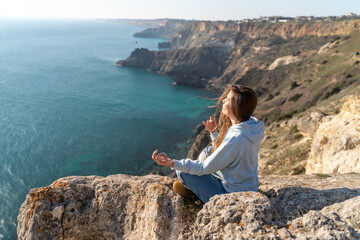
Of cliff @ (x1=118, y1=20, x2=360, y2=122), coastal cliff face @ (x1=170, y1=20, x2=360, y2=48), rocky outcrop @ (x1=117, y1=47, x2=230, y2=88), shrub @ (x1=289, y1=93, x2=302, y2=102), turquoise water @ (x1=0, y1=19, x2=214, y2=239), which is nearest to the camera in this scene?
turquoise water @ (x1=0, y1=19, x2=214, y2=239)

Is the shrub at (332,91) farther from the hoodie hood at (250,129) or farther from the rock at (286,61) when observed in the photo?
the rock at (286,61)

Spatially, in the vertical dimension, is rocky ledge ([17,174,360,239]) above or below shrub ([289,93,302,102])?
above

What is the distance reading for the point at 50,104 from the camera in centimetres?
6556

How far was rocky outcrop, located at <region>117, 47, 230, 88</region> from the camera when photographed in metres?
115

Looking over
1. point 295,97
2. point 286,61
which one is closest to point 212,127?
point 295,97

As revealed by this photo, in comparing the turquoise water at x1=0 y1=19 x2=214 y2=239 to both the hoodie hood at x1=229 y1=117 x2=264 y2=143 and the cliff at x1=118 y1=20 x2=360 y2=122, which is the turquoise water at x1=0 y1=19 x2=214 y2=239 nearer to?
the cliff at x1=118 y1=20 x2=360 y2=122

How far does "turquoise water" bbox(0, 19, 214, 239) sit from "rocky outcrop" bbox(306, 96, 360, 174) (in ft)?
89.1

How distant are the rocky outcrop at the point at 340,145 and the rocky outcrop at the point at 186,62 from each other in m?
89.4

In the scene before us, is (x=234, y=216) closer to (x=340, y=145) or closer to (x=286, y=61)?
(x=340, y=145)

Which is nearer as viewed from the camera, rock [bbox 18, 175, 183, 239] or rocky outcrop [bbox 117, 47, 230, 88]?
rock [bbox 18, 175, 183, 239]

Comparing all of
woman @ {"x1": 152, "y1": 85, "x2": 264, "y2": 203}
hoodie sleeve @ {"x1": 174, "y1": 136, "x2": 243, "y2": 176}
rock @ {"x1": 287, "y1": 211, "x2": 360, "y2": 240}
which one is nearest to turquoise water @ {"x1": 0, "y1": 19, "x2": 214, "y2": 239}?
woman @ {"x1": 152, "y1": 85, "x2": 264, "y2": 203}

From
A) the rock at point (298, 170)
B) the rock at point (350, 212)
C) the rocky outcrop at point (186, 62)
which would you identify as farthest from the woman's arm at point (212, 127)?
the rocky outcrop at point (186, 62)

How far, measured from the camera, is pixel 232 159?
426cm

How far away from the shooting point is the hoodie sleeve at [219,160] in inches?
164
